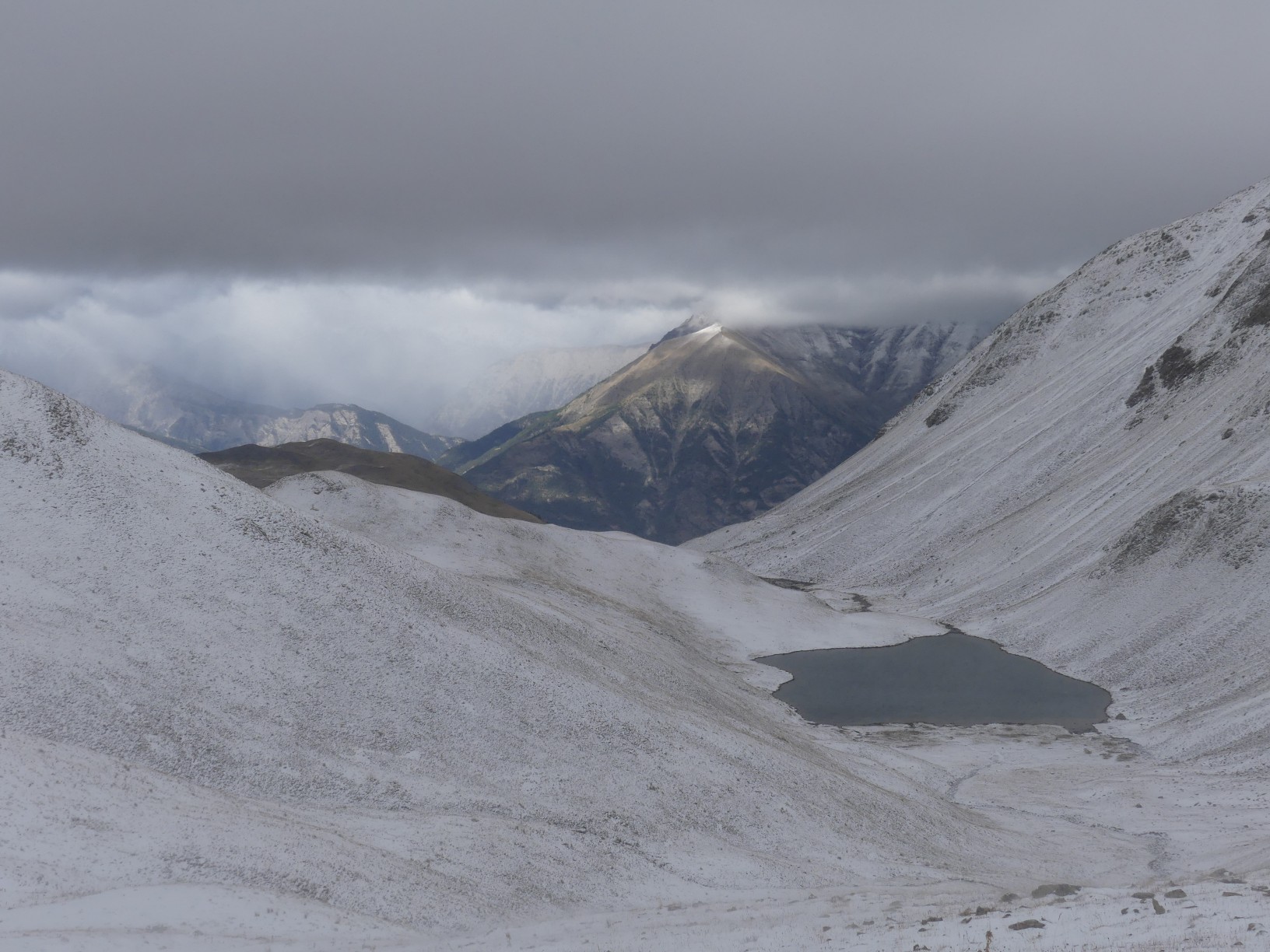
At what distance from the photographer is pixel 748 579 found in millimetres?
112312

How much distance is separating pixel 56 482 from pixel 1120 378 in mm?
138514

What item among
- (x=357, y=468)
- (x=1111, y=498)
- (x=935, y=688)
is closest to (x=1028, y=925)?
(x=935, y=688)

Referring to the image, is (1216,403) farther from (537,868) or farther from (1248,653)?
(537,868)

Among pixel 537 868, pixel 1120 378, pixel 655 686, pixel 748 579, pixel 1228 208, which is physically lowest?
pixel 537 868

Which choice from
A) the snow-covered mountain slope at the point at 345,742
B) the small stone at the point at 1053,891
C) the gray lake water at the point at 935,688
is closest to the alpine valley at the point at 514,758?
the snow-covered mountain slope at the point at 345,742

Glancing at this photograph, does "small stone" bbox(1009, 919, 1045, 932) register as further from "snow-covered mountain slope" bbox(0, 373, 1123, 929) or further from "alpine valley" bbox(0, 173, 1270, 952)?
"snow-covered mountain slope" bbox(0, 373, 1123, 929)

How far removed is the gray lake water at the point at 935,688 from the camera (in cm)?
7262

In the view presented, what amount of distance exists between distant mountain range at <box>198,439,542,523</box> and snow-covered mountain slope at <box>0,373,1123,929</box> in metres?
86.7

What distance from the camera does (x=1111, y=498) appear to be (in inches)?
4350

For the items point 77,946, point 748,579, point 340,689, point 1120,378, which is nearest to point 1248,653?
point 748,579

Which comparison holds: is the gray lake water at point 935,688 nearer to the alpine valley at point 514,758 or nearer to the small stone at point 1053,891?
the alpine valley at point 514,758

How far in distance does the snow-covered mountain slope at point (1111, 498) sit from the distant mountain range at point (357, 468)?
4649 centimetres

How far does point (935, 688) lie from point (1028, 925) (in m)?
59.5

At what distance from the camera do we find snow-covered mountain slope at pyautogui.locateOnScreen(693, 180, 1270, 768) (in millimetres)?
73562
